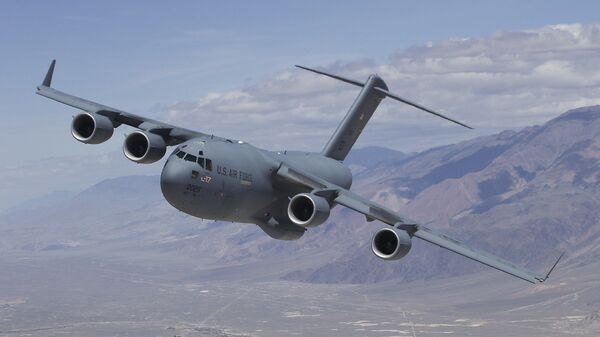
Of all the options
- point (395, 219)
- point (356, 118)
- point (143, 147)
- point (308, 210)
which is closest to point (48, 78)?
point (143, 147)

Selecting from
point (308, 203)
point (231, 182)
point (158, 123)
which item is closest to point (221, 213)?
point (231, 182)

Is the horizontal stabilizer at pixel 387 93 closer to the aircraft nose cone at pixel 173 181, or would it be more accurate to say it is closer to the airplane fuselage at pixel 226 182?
the airplane fuselage at pixel 226 182

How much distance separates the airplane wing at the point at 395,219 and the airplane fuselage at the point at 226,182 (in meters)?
1.28

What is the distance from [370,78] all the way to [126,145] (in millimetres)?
19618

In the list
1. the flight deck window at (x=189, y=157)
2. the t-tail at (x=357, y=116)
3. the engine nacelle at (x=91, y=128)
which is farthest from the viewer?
the t-tail at (x=357, y=116)

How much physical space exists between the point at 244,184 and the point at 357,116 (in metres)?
17.1

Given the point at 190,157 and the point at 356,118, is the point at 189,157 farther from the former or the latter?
the point at 356,118

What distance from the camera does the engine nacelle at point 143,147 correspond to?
43.8m

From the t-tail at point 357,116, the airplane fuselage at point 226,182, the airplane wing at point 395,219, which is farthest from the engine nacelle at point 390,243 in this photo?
the t-tail at point 357,116

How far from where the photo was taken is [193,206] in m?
39.9

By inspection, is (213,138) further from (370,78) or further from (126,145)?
(370,78)

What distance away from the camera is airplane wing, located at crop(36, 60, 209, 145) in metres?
45.3

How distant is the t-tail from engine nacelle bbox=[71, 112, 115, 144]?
1545 centimetres

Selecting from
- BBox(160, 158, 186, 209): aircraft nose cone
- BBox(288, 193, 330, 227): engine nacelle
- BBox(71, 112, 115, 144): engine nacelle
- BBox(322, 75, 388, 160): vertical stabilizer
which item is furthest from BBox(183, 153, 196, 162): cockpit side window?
BBox(322, 75, 388, 160): vertical stabilizer
